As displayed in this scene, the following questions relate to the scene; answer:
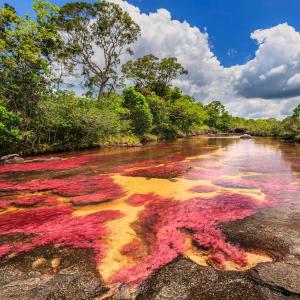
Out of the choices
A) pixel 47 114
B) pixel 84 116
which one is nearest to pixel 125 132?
pixel 84 116

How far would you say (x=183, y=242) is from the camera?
403 centimetres

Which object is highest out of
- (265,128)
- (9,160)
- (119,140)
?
(265,128)

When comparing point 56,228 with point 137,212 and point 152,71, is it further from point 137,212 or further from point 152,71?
point 152,71

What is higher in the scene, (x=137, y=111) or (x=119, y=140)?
(x=137, y=111)

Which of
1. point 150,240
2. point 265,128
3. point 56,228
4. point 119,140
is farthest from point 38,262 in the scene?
point 265,128

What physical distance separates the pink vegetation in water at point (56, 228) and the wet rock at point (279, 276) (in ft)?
7.29

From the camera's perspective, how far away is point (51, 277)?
10.0 feet

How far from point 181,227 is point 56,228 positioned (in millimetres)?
2441

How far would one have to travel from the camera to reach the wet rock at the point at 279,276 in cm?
277

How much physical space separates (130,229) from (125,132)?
23.1 meters

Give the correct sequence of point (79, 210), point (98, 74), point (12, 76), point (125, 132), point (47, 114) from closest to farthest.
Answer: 1. point (79, 210)
2. point (12, 76)
3. point (47, 114)
4. point (125, 132)
5. point (98, 74)

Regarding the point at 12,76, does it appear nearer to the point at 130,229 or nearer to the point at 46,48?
the point at 46,48

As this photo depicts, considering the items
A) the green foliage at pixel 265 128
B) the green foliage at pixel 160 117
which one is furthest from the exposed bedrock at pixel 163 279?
the green foliage at pixel 265 128

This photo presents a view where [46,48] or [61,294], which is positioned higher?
[46,48]
